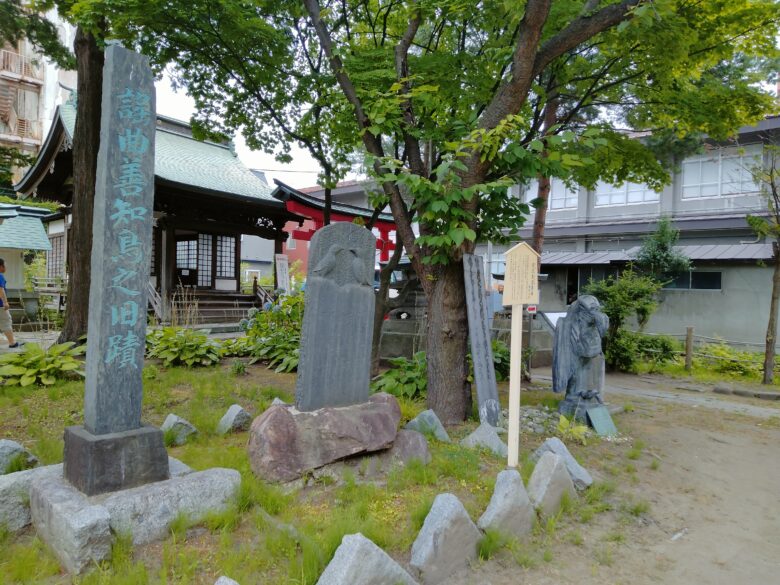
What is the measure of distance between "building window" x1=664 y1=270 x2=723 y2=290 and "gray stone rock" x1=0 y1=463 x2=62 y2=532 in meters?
20.5

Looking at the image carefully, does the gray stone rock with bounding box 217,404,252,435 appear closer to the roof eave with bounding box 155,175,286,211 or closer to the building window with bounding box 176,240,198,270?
the roof eave with bounding box 155,175,286,211

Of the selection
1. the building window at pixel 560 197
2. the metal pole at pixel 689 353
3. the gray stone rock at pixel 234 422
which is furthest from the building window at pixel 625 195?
the gray stone rock at pixel 234 422

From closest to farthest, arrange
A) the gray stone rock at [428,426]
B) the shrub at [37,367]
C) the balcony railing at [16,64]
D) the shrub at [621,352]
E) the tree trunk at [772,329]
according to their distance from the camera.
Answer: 1. the gray stone rock at [428,426]
2. the shrub at [37,367]
3. the tree trunk at [772,329]
4. the shrub at [621,352]
5. the balcony railing at [16,64]

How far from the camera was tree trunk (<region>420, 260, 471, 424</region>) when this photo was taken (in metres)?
6.02

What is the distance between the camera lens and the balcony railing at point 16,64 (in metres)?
28.1

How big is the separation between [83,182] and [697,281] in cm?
1972

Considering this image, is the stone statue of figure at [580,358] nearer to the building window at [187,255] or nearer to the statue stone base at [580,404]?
the statue stone base at [580,404]

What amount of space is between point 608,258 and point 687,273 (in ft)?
9.25

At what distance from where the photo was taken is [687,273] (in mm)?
18766

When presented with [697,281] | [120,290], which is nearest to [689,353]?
[697,281]

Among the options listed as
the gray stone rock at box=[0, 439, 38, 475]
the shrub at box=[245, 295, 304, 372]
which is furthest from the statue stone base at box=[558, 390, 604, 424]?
the gray stone rock at box=[0, 439, 38, 475]

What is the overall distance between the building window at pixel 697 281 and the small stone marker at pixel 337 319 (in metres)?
17.9

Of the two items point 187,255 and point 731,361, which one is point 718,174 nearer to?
point 731,361

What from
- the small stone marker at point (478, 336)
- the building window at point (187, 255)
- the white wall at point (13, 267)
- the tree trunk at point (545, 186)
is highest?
the tree trunk at point (545, 186)
